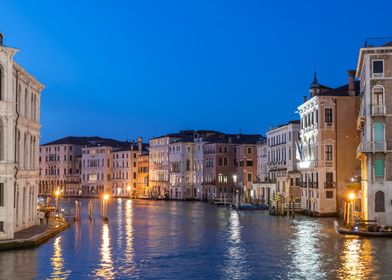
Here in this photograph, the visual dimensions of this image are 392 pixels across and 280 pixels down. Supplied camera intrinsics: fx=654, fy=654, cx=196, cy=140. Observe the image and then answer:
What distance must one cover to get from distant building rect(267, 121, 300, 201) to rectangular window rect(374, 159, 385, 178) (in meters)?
26.7

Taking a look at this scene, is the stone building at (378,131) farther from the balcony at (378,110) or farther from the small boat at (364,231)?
the small boat at (364,231)

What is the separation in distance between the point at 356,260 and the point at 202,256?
6795 mm

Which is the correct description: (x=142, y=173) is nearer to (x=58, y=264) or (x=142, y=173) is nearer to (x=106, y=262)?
(x=106, y=262)

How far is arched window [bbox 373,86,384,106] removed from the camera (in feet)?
132

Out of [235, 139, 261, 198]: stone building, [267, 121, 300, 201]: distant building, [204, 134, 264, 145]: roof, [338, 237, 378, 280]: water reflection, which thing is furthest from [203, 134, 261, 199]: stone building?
[338, 237, 378, 280]: water reflection

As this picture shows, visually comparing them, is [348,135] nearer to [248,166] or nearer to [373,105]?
[373,105]

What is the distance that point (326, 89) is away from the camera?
204ft

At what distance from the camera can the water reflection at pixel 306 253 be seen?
24609mm

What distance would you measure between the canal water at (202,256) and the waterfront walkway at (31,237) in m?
0.47

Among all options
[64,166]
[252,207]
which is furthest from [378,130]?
[64,166]

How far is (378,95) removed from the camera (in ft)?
133

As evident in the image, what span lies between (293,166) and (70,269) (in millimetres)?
→ 48920

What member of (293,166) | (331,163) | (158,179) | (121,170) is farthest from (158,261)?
(121,170)

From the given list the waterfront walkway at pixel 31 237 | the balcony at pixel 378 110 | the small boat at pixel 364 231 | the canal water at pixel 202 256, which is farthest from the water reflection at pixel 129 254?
the balcony at pixel 378 110
